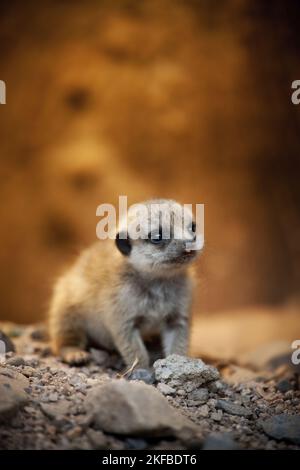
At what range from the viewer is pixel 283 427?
11.0ft

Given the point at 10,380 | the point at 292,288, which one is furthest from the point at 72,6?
the point at 10,380

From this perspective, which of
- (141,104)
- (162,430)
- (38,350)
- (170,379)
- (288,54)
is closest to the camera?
(162,430)

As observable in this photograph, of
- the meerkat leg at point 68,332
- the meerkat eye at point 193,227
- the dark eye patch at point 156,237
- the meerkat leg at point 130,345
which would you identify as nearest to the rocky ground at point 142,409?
the meerkat leg at point 130,345

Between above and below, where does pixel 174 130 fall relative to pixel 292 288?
above

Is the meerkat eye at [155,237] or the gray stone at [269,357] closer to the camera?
the meerkat eye at [155,237]

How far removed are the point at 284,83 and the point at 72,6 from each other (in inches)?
113

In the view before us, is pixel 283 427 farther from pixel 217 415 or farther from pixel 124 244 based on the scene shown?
pixel 124 244

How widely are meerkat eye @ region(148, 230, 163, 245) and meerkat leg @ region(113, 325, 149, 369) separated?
2.57 feet

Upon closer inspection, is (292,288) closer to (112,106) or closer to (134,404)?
(112,106)

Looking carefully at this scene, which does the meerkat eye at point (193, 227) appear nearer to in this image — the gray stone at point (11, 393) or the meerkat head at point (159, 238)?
the meerkat head at point (159, 238)

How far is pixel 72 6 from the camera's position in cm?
711

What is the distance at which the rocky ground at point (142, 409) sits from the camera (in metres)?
2.98

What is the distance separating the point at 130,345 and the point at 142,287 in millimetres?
492

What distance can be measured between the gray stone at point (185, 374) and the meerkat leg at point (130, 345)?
0.68m
